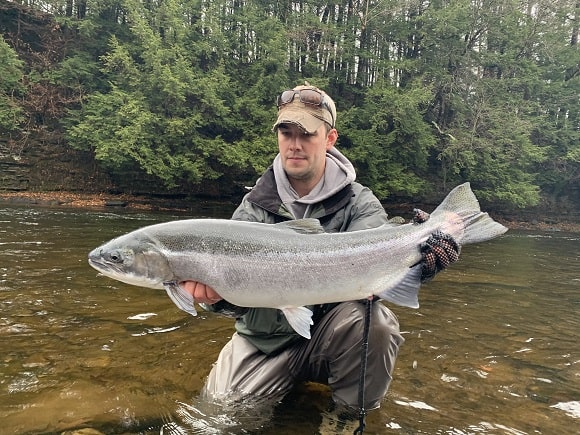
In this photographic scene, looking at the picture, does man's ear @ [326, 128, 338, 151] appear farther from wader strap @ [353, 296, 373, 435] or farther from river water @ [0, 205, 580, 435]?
river water @ [0, 205, 580, 435]

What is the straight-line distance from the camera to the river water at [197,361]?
3.19 metres

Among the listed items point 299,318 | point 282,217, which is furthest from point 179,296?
point 282,217

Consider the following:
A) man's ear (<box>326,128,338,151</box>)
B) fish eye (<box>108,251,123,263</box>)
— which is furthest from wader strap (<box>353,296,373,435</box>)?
fish eye (<box>108,251,123,263</box>)

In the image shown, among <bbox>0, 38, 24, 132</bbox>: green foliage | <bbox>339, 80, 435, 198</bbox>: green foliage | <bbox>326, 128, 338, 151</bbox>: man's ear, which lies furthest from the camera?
<bbox>339, 80, 435, 198</bbox>: green foliage

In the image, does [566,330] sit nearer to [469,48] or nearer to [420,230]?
[420,230]

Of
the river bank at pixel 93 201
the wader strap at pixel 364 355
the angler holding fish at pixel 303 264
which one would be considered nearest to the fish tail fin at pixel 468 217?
the angler holding fish at pixel 303 264

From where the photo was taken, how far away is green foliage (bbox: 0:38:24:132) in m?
21.8

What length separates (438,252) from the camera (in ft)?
9.46

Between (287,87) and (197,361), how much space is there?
23.0 meters

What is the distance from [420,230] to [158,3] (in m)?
27.3

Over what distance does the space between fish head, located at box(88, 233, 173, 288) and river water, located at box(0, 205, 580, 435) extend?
1.03m

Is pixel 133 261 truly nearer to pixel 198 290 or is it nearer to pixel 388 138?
pixel 198 290

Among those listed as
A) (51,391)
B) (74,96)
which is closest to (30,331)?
(51,391)

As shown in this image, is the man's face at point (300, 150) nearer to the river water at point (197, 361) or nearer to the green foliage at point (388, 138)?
the river water at point (197, 361)
